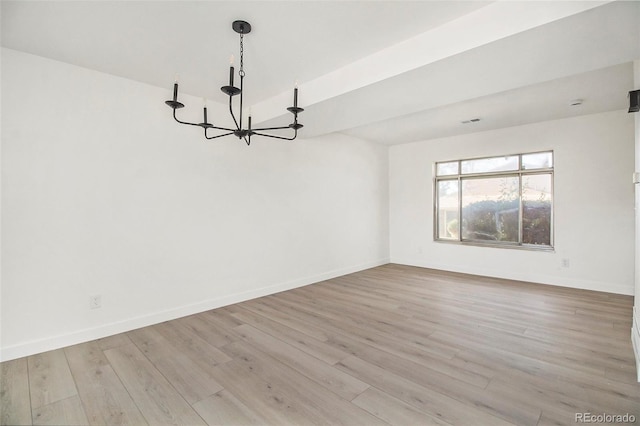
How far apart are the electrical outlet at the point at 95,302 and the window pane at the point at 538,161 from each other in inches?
240

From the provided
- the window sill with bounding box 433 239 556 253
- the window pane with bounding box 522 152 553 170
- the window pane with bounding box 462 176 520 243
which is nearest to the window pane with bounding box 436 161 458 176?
the window pane with bounding box 462 176 520 243

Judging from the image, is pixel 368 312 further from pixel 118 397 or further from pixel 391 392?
pixel 118 397

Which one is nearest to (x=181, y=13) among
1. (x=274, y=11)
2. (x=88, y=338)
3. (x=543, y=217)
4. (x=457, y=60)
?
(x=274, y=11)

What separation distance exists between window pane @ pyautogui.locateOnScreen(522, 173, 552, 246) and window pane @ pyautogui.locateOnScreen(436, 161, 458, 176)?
1145 millimetres

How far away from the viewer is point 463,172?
5.71 m

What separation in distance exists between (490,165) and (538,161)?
705 mm

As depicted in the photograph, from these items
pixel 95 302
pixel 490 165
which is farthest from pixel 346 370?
pixel 490 165

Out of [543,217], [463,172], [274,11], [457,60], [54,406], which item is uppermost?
[274,11]

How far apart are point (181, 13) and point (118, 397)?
2593 mm

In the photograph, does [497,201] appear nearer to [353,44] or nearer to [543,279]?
[543,279]

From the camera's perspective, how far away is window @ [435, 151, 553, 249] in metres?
4.89

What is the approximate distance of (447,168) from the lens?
233 inches

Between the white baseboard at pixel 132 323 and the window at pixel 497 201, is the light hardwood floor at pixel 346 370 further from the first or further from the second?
the window at pixel 497 201

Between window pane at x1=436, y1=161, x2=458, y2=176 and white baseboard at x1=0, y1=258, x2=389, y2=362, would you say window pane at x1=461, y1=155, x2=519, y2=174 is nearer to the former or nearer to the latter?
window pane at x1=436, y1=161, x2=458, y2=176
